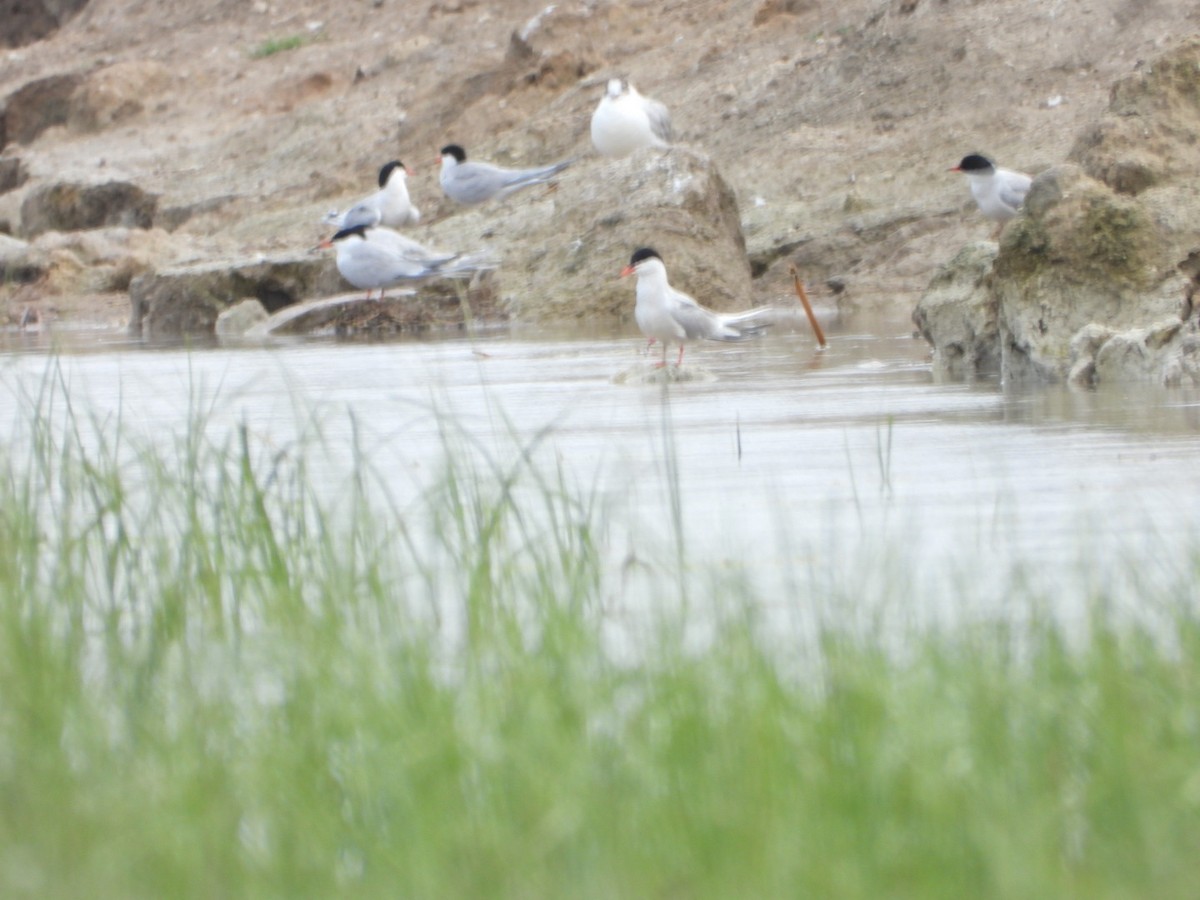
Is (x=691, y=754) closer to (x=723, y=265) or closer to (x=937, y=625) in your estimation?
(x=937, y=625)

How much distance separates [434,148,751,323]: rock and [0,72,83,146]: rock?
18.4m

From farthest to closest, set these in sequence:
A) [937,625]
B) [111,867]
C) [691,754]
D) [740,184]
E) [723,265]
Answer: [740,184] < [723,265] < [937,625] < [691,754] < [111,867]

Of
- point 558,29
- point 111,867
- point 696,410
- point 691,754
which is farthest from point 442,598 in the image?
point 558,29

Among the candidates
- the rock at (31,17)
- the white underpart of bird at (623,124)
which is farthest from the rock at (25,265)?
the rock at (31,17)

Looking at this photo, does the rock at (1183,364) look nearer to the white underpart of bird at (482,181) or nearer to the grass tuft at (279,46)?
the white underpart of bird at (482,181)

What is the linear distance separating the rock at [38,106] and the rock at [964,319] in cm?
2418

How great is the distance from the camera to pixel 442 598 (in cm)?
358

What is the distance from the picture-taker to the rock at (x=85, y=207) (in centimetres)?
2320

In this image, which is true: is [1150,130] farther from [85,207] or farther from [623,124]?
[85,207]

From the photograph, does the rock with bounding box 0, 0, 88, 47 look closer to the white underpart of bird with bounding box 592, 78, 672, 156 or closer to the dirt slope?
the dirt slope

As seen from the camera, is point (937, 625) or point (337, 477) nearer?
point (937, 625)

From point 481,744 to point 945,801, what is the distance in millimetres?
553

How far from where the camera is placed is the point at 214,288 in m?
14.1

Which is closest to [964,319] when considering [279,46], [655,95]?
[655,95]
